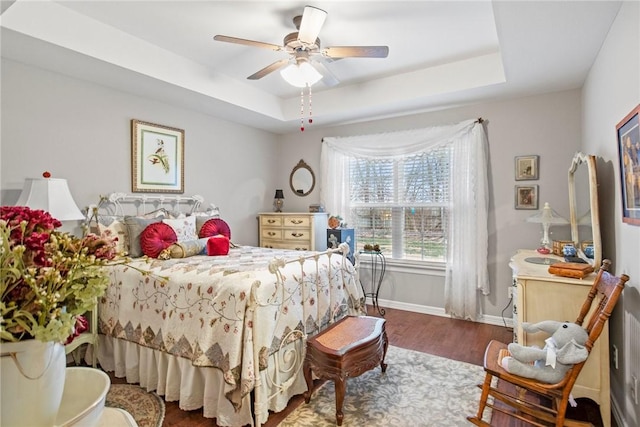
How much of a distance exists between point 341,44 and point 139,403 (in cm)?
320

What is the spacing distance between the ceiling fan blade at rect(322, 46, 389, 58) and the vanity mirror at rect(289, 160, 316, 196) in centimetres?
263

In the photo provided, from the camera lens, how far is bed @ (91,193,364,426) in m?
1.94

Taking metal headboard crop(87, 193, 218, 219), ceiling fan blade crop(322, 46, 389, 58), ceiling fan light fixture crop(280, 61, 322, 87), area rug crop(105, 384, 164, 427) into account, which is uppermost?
ceiling fan blade crop(322, 46, 389, 58)

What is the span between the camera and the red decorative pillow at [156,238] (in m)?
2.94

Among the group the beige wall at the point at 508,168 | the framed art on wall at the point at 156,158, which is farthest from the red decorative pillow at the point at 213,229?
the beige wall at the point at 508,168

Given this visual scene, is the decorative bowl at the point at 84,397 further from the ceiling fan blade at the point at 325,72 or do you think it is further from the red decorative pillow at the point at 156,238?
the ceiling fan blade at the point at 325,72

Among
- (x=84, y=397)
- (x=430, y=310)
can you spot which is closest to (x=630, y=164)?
(x=84, y=397)

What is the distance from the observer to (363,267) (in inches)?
185

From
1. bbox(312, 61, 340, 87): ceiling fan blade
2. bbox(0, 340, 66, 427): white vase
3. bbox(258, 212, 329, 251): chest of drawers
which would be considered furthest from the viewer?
bbox(258, 212, 329, 251): chest of drawers

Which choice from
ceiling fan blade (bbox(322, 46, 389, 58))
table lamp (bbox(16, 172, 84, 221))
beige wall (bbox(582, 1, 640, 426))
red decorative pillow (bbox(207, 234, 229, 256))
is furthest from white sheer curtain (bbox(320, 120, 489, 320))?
table lamp (bbox(16, 172, 84, 221))

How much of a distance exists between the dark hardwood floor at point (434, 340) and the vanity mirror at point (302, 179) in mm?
2040

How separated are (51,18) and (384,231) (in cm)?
390

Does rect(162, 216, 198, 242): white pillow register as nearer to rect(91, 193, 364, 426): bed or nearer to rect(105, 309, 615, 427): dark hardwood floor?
rect(91, 193, 364, 426): bed

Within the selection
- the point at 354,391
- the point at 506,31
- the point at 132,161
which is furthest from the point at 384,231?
the point at 132,161
